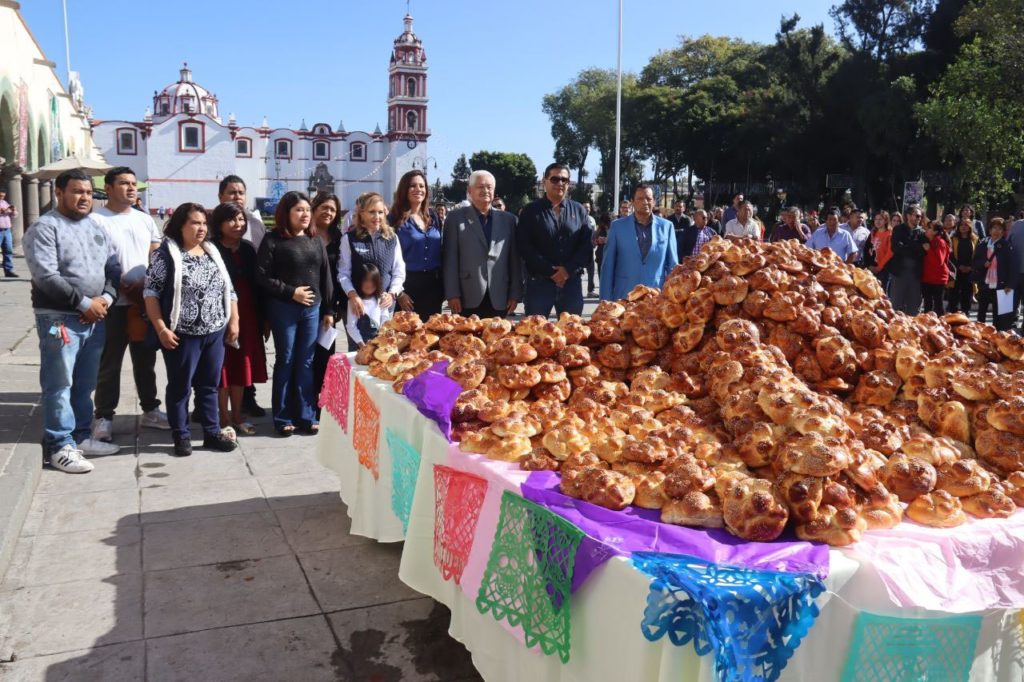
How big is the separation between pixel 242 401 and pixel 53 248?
2118 millimetres

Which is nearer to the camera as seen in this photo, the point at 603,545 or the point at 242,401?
the point at 603,545

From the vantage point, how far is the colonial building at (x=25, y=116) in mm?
19812

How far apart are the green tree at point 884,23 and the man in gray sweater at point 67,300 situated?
4202 centimetres

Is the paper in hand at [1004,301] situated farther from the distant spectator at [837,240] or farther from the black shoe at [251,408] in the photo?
the black shoe at [251,408]

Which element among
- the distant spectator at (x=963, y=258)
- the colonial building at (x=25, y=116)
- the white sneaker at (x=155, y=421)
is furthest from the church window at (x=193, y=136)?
the white sneaker at (x=155, y=421)

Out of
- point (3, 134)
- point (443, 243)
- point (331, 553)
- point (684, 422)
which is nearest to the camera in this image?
point (684, 422)

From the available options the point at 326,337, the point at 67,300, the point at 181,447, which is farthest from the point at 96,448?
the point at 326,337

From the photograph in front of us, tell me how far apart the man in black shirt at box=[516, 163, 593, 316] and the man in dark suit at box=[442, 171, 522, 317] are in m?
0.16

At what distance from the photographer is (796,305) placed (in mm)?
2998

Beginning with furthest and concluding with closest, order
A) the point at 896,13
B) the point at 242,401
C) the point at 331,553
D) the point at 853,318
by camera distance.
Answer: the point at 896,13
the point at 242,401
the point at 331,553
the point at 853,318

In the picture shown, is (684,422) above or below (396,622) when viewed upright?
above

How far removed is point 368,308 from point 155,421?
6.52 ft

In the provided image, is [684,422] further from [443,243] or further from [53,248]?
[53,248]

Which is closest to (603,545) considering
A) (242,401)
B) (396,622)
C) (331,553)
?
(396,622)
